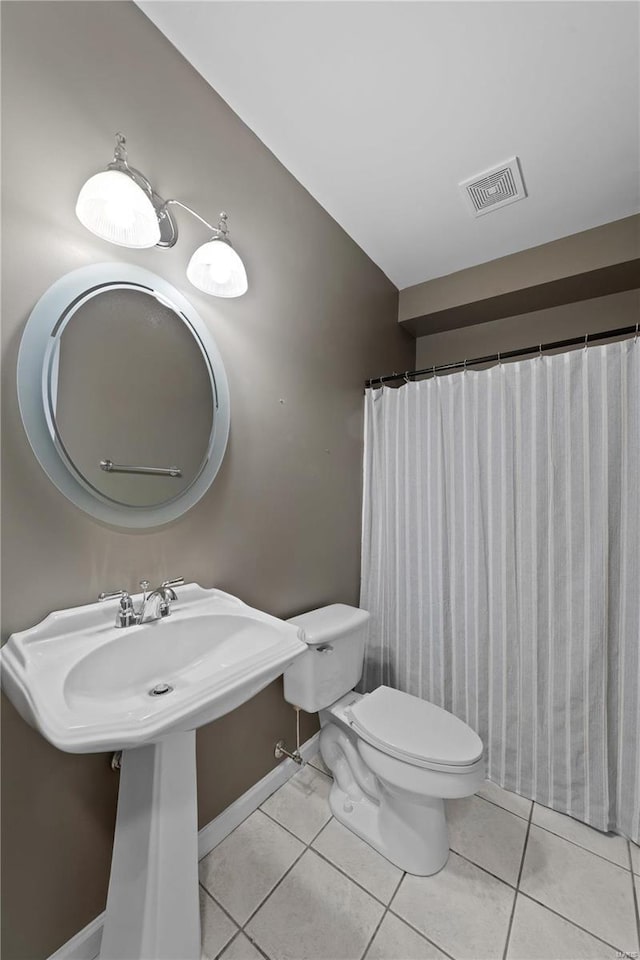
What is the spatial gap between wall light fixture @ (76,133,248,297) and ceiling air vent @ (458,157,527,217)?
3.64 feet

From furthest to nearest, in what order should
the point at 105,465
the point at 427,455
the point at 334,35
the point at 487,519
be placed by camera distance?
the point at 427,455 < the point at 487,519 < the point at 334,35 < the point at 105,465

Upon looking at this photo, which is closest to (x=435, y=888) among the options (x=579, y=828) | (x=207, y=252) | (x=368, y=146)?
(x=579, y=828)

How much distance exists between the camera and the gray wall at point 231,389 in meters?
0.86

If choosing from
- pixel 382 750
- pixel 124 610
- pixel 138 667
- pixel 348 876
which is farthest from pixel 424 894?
pixel 124 610

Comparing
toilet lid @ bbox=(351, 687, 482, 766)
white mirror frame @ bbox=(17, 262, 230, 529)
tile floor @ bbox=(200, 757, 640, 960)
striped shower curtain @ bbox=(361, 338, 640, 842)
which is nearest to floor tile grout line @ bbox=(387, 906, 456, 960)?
tile floor @ bbox=(200, 757, 640, 960)

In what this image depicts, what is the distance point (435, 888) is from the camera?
3.88 ft

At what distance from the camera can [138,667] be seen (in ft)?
3.15

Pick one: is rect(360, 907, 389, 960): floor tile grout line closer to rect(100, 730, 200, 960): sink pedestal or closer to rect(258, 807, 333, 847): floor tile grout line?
rect(258, 807, 333, 847): floor tile grout line

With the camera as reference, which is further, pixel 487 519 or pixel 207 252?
pixel 487 519

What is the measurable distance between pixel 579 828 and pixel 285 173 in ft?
9.00

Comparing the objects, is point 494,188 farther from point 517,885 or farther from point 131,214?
point 517,885

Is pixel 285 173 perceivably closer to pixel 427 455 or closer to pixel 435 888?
pixel 427 455

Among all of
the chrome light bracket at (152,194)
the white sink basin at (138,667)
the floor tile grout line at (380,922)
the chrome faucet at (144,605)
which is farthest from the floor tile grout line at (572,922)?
the chrome light bracket at (152,194)

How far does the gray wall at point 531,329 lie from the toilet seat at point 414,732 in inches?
78.5
